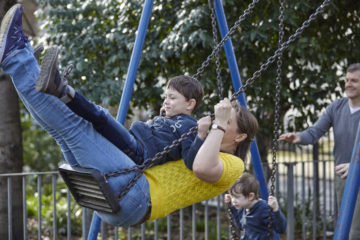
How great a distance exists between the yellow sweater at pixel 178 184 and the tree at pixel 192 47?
230cm

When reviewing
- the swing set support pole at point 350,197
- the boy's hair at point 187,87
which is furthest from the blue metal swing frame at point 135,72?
the swing set support pole at point 350,197

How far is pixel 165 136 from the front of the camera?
270 cm

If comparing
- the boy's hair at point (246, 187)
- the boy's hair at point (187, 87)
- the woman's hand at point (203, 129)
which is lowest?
the boy's hair at point (246, 187)

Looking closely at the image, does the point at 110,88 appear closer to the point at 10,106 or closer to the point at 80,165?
the point at 10,106

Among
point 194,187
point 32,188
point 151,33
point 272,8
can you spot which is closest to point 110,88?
point 151,33

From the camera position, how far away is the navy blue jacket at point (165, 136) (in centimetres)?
266

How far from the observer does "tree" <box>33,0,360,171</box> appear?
4.93m

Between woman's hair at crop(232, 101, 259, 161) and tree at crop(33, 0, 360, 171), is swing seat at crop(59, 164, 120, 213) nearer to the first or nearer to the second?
woman's hair at crop(232, 101, 259, 161)

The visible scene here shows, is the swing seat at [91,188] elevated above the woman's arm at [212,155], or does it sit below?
below

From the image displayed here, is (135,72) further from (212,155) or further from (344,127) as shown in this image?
(344,127)

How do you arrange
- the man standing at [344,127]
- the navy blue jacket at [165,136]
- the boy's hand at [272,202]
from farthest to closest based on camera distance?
the man standing at [344,127]
the boy's hand at [272,202]
the navy blue jacket at [165,136]

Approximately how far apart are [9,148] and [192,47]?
2.13 meters

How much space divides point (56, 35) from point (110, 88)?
3.16 ft

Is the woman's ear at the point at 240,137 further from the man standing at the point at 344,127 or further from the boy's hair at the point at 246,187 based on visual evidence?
the man standing at the point at 344,127
